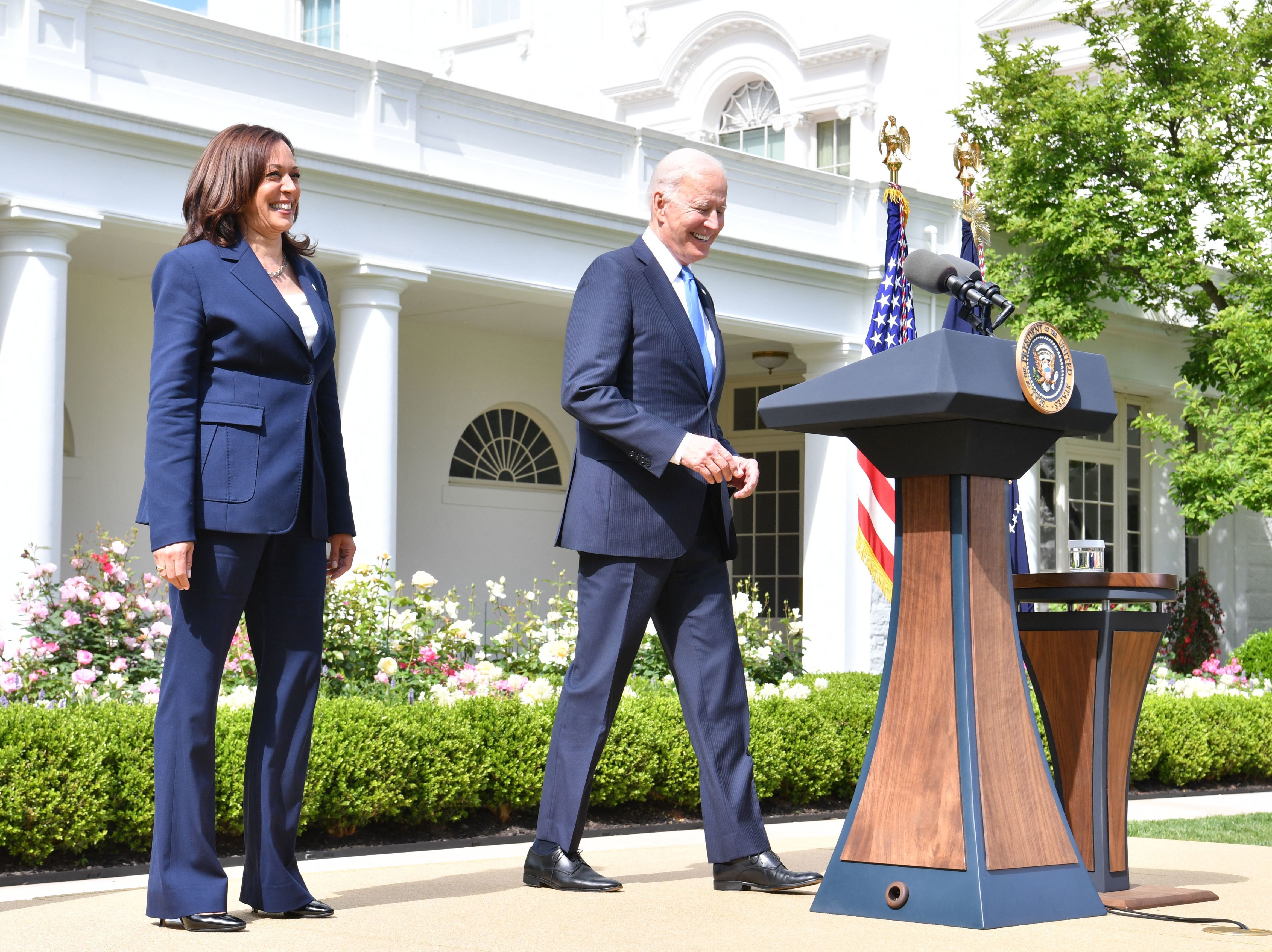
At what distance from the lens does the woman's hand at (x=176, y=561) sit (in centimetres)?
355

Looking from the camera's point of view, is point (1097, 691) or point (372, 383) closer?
point (1097, 691)

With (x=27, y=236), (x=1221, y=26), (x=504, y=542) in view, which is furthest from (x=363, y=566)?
(x=1221, y=26)

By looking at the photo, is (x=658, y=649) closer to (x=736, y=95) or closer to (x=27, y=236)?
(x=27, y=236)

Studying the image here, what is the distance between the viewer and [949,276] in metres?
3.93

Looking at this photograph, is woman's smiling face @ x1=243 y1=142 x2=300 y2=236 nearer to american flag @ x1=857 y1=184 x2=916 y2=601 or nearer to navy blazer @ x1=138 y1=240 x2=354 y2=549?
navy blazer @ x1=138 y1=240 x2=354 y2=549

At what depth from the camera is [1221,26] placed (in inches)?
564

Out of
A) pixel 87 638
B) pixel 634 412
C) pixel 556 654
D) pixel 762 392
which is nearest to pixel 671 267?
pixel 634 412

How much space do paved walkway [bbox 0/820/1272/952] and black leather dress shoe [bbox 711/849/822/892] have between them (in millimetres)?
46

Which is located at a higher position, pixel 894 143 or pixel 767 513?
pixel 894 143

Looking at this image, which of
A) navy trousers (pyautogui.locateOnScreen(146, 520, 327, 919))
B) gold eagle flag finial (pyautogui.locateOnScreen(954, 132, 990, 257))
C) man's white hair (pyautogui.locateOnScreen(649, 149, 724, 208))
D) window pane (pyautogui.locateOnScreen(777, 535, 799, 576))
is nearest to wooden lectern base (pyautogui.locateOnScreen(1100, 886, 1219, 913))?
navy trousers (pyautogui.locateOnScreen(146, 520, 327, 919))

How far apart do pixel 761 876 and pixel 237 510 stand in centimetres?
176

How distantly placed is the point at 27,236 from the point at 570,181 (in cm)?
453

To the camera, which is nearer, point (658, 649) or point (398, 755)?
point (398, 755)

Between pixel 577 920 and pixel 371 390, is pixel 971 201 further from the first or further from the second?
pixel 577 920
